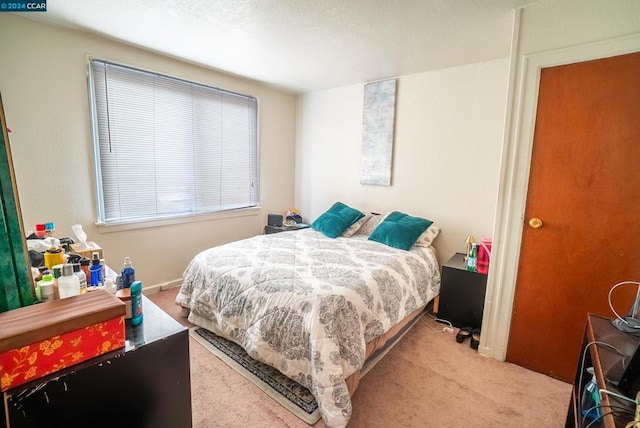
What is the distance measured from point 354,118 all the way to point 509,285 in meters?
2.58

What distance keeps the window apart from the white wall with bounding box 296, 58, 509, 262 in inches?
43.6

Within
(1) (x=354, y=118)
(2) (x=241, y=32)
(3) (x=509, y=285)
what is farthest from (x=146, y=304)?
(1) (x=354, y=118)

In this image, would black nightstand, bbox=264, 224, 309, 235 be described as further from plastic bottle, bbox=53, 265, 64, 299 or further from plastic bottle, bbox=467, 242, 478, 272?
plastic bottle, bbox=53, 265, 64, 299

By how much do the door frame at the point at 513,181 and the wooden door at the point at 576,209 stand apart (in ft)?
0.13

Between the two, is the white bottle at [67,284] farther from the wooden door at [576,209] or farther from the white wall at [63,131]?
the wooden door at [576,209]

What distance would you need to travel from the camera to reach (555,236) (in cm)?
194

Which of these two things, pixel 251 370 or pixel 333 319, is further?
pixel 251 370

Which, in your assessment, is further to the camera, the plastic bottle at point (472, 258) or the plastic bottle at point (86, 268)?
the plastic bottle at point (472, 258)

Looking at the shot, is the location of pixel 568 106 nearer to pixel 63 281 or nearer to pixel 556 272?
pixel 556 272

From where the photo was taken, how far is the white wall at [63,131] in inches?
88.1

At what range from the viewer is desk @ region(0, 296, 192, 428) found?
Result: 827mm

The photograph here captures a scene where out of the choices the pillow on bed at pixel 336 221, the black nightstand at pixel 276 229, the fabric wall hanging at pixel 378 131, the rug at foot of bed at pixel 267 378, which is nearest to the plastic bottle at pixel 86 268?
the rug at foot of bed at pixel 267 378

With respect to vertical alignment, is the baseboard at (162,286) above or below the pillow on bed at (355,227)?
below

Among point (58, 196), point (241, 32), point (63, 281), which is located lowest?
point (63, 281)
